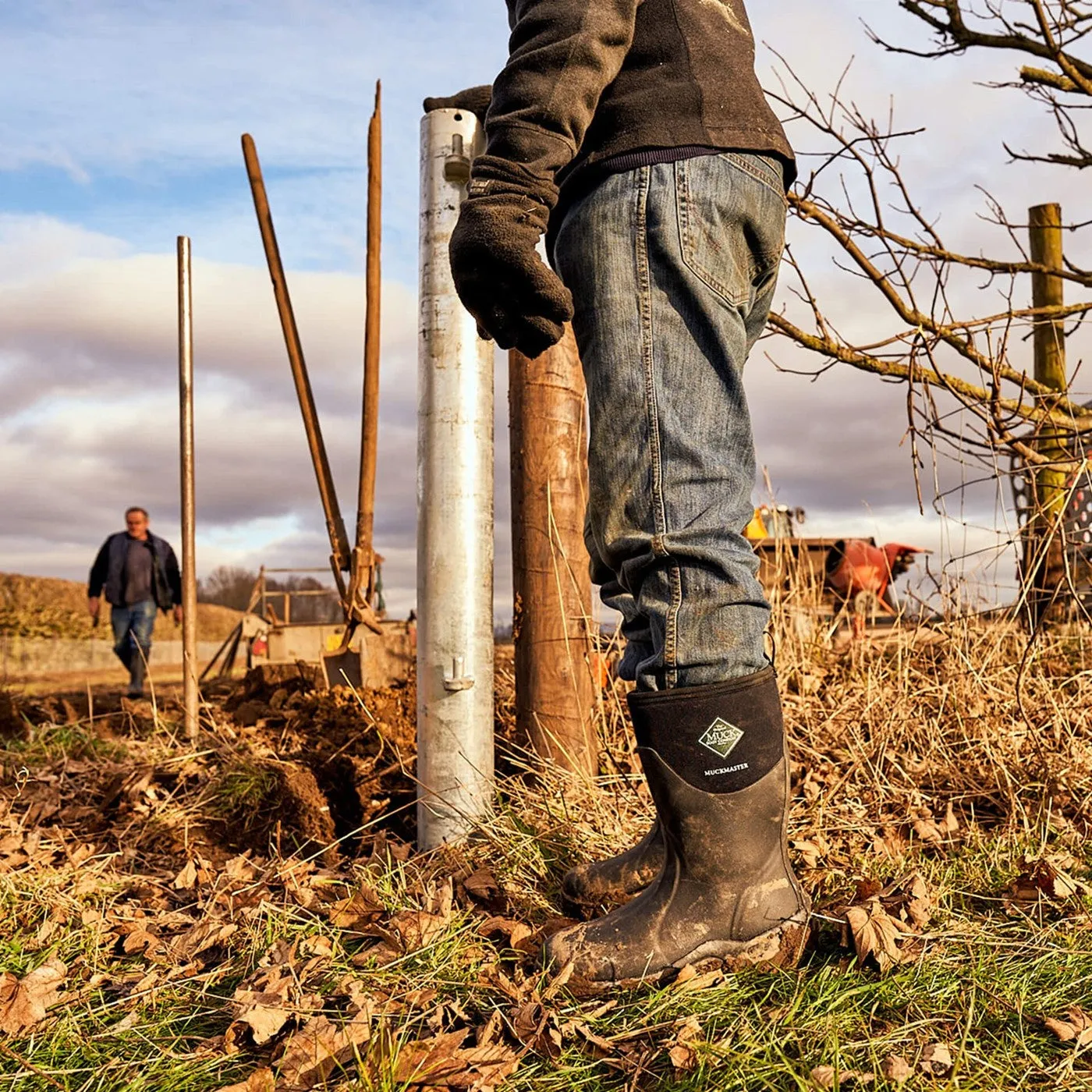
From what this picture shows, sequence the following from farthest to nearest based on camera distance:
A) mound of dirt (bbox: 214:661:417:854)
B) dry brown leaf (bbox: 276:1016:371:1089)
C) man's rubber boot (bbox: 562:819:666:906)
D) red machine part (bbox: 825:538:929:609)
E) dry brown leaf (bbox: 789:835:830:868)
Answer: red machine part (bbox: 825:538:929:609)
mound of dirt (bbox: 214:661:417:854)
dry brown leaf (bbox: 789:835:830:868)
man's rubber boot (bbox: 562:819:666:906)
dry brown leaf (bbox: 276:1016:371:1089)

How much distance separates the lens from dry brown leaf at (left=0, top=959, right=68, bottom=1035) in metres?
1.97

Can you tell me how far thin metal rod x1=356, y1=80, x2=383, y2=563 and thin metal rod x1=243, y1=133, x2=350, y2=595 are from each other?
0.66 feet

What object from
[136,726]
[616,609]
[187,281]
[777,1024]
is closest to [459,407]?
[616,609]

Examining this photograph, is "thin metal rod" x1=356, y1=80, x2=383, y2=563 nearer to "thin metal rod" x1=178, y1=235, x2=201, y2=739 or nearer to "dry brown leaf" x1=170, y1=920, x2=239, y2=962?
"thin metal rod" x1=178, y1=235, x2=201, y2=739

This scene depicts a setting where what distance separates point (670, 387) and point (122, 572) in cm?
1098

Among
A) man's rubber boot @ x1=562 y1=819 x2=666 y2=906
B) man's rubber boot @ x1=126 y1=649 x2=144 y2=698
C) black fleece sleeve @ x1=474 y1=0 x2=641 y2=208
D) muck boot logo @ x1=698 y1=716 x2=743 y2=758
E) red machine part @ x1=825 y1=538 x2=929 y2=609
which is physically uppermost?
black fleece sleeve @ x1=474 y1=0 x2=641 y2=208

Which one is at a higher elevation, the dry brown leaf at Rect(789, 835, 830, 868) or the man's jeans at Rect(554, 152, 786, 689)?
the man's jeans at Rect(554, 152, 786, 689)

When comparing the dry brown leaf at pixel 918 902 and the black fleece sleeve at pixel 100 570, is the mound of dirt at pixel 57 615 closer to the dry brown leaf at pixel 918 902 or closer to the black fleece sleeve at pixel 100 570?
the black fleece sleeve at pixel 100 570

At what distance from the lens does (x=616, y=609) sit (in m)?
2.08

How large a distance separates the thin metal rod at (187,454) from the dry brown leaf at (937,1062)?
362 cm

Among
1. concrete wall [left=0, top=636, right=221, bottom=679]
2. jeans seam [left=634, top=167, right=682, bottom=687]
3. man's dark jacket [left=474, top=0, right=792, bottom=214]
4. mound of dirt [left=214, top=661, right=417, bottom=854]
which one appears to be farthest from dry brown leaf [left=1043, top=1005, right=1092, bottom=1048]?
concrete wall [left=0, top=636, right=221, bottom=679]

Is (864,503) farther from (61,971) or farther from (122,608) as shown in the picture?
(122,608)

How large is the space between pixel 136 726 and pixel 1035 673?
4.44 m

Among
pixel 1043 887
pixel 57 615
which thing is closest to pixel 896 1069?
pixel 1043 887
